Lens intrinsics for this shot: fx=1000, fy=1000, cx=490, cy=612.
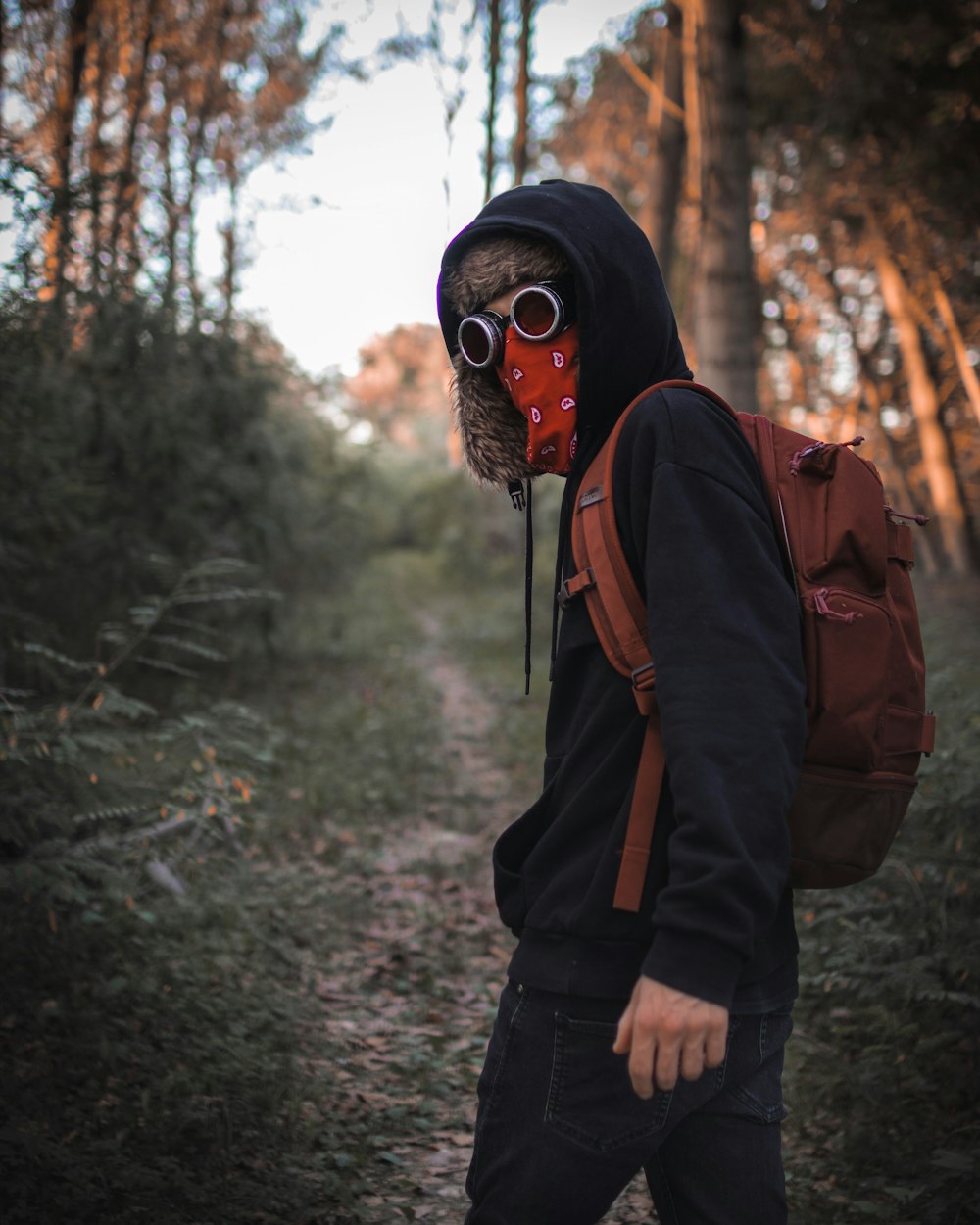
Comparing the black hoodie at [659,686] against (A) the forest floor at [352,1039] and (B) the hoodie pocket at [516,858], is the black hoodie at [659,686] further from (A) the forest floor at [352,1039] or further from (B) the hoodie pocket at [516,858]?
(A) the forest floor at [352,1039]

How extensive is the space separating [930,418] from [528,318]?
2107cm

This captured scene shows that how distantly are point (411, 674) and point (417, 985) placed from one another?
960cm

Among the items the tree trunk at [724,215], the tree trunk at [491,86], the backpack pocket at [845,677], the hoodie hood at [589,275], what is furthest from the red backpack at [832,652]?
the tree trunk at [491,86]

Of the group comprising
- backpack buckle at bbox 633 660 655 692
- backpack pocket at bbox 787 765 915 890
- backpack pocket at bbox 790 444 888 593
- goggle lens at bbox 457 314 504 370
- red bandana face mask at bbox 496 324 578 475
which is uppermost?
goggle lens at bbox 457 314 504 370

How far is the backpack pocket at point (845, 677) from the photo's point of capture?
1.59m

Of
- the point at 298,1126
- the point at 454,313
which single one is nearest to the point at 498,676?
the point at 298,1126

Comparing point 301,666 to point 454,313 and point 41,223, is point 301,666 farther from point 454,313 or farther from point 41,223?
point 454,313

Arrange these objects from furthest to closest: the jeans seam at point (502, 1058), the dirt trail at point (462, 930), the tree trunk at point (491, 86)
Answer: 1. the tree trunk at point (491, 86)
2. the dirt trail at point (462, 930)
3. the jeans seam at point (502, 1058)

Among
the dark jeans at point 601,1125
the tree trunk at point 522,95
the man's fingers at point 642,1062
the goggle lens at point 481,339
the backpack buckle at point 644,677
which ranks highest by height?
the tree trunk at point 522,95

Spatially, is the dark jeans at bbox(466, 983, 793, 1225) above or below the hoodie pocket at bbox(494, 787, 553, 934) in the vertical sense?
below

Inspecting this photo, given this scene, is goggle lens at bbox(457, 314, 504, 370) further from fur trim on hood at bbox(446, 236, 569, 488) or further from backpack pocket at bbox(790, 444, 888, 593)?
backpack pocket at bbox(790, 444, 888, 593)

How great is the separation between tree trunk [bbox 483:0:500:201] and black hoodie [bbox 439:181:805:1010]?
614 inches

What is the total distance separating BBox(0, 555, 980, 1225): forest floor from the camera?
10.8ft

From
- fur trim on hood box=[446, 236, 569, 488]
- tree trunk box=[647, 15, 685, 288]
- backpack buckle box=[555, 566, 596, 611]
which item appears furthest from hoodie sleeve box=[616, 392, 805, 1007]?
tree trunk box=[647, 15, 685, 288]
